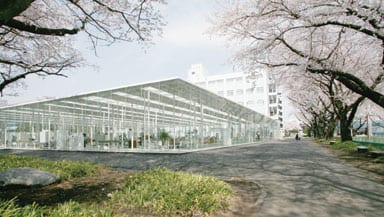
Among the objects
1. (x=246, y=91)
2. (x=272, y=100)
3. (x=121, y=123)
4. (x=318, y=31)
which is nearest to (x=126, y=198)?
(x=318, y=31)

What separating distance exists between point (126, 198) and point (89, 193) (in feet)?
4.43

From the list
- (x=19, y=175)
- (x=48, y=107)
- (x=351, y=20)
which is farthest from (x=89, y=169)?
(x=48, y=107)

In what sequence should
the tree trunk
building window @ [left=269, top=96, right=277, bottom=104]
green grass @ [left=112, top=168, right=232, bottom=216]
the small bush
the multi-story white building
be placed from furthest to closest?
building window @ [left=269, top=96, right=277, bottom=104], the multi-story white building, the tree trunk, green grass @ [left=112, top=168, right=232, bottom=216], the small bush

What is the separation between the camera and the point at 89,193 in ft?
20.4

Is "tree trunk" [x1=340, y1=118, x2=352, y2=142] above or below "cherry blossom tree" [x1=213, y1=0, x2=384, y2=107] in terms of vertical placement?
below

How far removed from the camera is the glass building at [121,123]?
778 inches

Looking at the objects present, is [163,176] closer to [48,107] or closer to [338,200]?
[338,200]

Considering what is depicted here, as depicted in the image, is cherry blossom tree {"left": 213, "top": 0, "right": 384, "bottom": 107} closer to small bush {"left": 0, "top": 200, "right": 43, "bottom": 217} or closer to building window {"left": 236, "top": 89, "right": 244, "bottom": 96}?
small bush {"left": 0, "top": 200, "right": 43, "bottom": 217}

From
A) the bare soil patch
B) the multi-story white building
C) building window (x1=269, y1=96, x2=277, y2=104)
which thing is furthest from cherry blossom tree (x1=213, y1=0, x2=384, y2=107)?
building window (x1=269, y1=96, x2=277, y2=104)

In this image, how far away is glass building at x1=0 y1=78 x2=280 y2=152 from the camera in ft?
64.8

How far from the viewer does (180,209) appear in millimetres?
4766

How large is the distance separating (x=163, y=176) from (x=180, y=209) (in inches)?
82.2

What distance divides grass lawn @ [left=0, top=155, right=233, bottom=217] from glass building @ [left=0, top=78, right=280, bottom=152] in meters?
10.1

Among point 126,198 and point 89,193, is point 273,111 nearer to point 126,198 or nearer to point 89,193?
point 89,193
